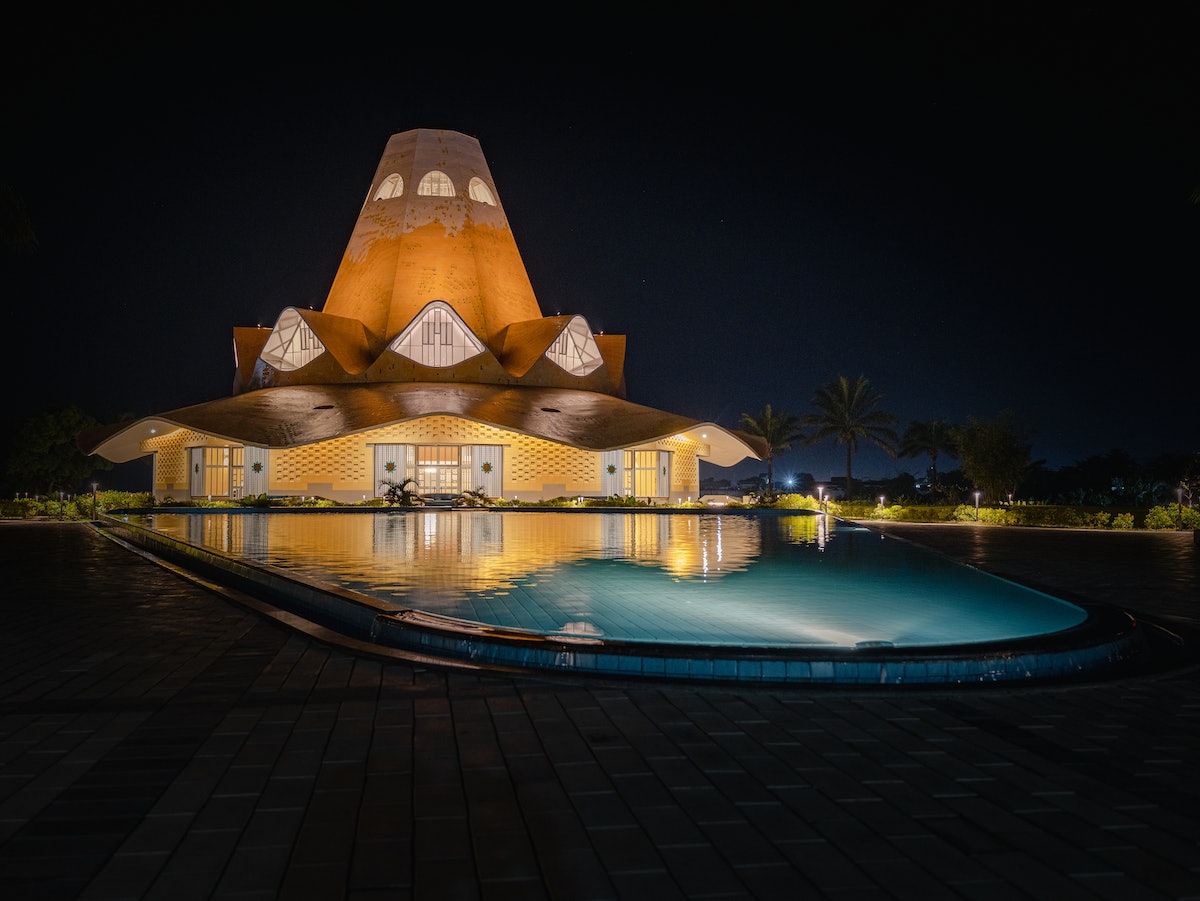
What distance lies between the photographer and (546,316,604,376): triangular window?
145ft

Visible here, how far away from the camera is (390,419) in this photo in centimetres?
3622

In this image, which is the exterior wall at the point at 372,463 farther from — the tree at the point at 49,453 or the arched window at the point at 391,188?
the arched window at the point at 391,188

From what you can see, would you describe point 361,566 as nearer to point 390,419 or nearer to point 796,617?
point 796,617

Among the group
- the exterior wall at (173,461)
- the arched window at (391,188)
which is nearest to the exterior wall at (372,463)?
the exterior wall at (173,461)

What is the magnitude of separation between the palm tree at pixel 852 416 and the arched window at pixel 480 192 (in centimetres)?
2250

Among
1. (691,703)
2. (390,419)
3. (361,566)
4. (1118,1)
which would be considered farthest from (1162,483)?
(691,703)

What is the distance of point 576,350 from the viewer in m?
45.4

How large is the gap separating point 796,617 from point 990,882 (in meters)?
5.10

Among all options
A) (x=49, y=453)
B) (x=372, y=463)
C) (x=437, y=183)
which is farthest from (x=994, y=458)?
(x=49, y=453)

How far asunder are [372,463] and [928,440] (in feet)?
123

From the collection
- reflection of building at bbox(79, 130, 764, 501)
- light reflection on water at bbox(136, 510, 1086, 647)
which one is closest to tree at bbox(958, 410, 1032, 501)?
reflection of building at bbox(79, 130, 764, 501)

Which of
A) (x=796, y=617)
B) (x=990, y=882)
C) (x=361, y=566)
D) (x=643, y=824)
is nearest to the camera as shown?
(x=990, y=882)

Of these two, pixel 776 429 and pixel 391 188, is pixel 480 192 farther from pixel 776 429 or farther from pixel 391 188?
pixel 776 429

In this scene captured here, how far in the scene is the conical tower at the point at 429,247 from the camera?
43.5m
